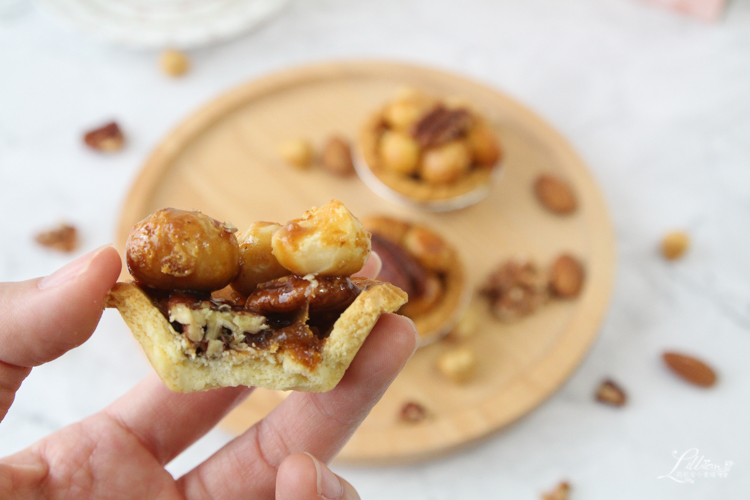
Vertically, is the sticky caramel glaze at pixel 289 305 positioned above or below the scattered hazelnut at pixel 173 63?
above

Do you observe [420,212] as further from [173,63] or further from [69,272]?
[69,272]

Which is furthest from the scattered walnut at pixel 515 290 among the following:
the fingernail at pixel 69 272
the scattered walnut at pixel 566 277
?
the fingernail at pixel 69 272

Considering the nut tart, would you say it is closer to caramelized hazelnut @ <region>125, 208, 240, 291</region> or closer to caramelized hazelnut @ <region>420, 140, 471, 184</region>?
caramelized hazelnut @ <region>125, 208, 240, 291</region>

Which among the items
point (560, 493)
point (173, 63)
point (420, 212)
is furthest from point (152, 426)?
point (173, 63)

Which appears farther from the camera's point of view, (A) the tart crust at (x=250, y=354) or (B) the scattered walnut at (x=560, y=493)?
(B) the scattered walnut at (x=560, y=493)

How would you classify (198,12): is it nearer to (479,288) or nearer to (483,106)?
(483,106)

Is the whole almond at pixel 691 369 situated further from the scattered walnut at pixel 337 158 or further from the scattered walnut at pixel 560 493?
the scattered walnut at pixel 337 158
